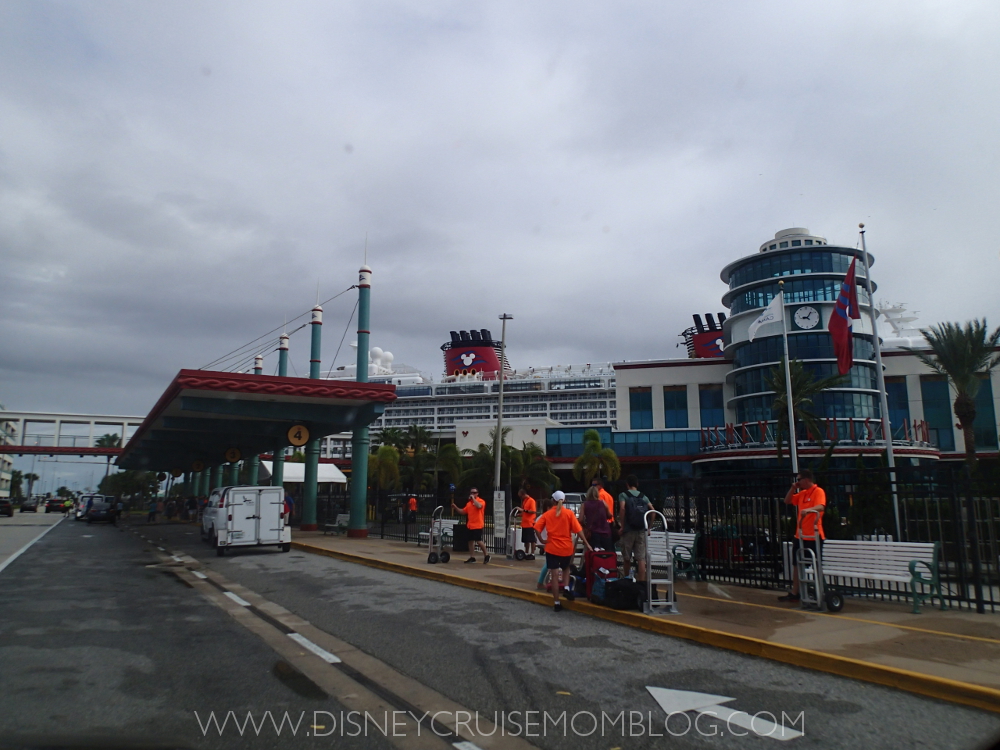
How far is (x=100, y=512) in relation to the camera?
43.0 metres

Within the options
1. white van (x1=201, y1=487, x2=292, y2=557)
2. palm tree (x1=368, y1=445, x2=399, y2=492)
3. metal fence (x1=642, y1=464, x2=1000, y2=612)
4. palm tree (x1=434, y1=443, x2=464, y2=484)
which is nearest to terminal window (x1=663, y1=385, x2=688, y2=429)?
palm tree (x1=434, y1=443, x2=464, y2=484)

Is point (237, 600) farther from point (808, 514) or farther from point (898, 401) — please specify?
point (898, 401)

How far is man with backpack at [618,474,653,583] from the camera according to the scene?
10.4 meters

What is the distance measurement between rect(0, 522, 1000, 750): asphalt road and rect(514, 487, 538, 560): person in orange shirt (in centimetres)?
434

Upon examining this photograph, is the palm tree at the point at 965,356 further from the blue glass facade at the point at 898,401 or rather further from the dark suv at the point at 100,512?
the dark suv at the point at 100,512

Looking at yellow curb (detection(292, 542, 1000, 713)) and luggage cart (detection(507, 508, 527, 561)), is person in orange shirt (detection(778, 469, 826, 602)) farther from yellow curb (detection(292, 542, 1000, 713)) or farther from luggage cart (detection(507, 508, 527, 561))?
luggage cart (detection(507, 508, 527, 561))

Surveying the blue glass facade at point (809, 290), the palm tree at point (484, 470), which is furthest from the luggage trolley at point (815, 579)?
the blue glass facade at point (809, 290)

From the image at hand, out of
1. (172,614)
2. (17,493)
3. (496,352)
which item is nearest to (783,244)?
(172,614)

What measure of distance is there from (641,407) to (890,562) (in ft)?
173

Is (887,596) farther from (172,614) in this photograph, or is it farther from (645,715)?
(172,614)

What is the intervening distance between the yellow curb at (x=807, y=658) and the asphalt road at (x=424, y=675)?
15 centimetres

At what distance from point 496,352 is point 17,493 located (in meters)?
97.2

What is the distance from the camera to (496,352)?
4604 inches

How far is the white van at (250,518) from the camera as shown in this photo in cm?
1948
